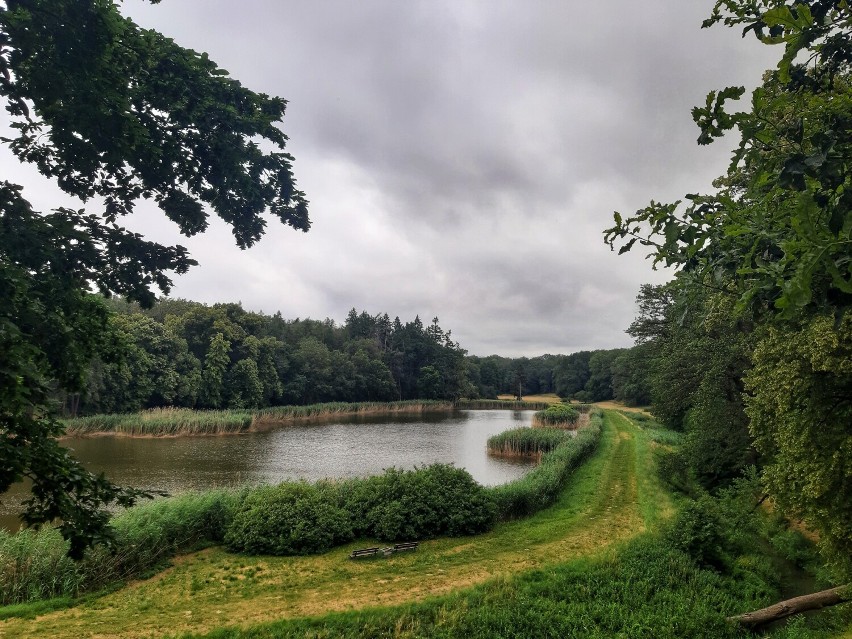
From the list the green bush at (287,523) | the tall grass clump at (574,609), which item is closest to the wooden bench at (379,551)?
the green bush at (287,523)

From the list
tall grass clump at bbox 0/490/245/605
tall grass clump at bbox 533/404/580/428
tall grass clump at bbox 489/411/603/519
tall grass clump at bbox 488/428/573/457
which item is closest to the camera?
tall grass clump at bbox 0/490/245/605

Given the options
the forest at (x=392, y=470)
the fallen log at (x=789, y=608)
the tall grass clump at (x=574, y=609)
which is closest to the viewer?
the forest at (x=392, y=470)

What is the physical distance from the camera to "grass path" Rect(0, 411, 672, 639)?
6.93 meters

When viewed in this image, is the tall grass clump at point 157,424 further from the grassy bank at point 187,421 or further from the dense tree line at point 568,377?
the dense tree line at point 568,377

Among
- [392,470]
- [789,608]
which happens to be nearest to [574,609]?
[789,608]

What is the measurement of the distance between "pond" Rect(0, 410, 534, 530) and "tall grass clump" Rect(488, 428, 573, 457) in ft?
3.48

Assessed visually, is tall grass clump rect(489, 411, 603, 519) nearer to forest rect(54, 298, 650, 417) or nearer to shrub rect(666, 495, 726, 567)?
shrub rect(666, 495, 726, 567)

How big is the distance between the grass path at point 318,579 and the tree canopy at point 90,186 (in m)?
4.02

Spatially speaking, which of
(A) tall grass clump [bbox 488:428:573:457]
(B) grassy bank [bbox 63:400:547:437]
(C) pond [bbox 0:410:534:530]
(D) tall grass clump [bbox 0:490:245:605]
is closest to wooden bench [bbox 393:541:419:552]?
(D) tall grass clump [bbox 0:490:245:605]

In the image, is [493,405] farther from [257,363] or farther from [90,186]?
[90,186]

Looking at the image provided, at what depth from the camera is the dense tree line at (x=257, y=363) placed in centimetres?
4216

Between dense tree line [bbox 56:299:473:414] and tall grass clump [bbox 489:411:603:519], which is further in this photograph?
dense tree line [bbox 56:299:473:414]

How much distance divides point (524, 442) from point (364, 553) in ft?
61.4

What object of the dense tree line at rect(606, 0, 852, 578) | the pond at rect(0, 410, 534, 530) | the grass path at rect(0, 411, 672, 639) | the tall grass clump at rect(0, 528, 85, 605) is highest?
the dense tree line at rect(606, 0, 852, 578)
